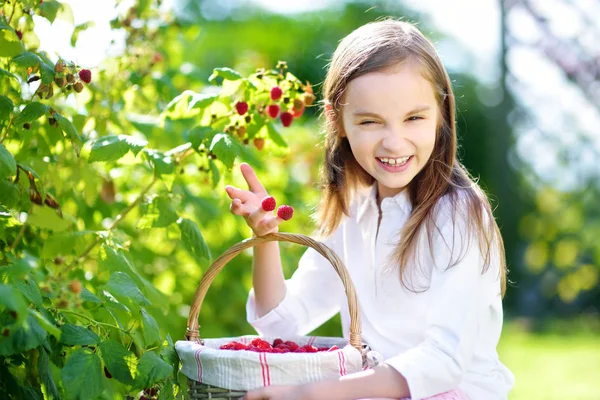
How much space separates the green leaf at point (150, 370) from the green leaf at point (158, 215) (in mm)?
575

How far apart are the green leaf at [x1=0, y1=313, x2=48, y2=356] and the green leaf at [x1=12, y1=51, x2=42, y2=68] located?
1.86 feet

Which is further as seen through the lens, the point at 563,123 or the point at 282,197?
the point at 563,123

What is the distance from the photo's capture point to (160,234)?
3.06 metres

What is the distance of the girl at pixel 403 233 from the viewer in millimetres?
1736

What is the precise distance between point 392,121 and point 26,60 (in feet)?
2.67

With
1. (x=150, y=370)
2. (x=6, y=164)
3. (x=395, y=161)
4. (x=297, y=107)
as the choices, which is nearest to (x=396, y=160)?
(x=395, y=161)

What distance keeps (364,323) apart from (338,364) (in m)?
0.45

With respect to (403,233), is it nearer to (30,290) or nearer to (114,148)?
(114,148)

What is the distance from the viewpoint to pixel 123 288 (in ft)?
5.31

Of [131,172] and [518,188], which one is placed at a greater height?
[518,188]

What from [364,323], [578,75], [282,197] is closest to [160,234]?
[282,197]

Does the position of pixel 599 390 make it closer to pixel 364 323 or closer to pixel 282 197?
pixel 282 197

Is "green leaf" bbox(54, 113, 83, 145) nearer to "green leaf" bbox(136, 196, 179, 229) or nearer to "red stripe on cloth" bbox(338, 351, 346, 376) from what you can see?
"green leaf" bbox(136, 196, 179, 229)

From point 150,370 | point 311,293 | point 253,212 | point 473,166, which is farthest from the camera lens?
point 473,166
